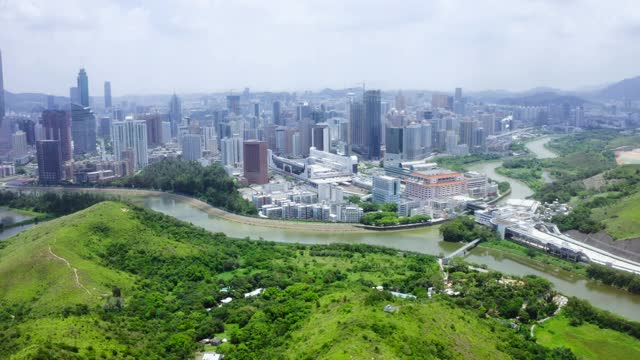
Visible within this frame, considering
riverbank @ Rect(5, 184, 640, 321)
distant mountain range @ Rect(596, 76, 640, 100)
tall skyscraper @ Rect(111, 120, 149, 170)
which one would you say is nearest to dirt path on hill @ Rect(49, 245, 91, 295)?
riverbank @ Rect(5, 184, 640, 321)

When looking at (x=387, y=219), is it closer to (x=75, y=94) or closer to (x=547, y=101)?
(x=75, y=94)

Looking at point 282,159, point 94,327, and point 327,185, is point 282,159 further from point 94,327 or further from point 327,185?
point 94,327

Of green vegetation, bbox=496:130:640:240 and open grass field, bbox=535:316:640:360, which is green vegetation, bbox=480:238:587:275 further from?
open grass field, bbox=535:316:640:360

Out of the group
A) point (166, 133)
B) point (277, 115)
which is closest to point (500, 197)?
point (277, 115)

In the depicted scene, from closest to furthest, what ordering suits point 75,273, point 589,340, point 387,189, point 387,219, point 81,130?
point 589,340
point 75,273
point 387,219
point 387,189
point 81,130

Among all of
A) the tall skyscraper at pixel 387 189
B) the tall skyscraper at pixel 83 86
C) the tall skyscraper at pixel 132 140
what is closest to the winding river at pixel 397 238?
the tall skyscraper at pixel 387 189

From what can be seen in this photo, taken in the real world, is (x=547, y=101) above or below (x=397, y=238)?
above
